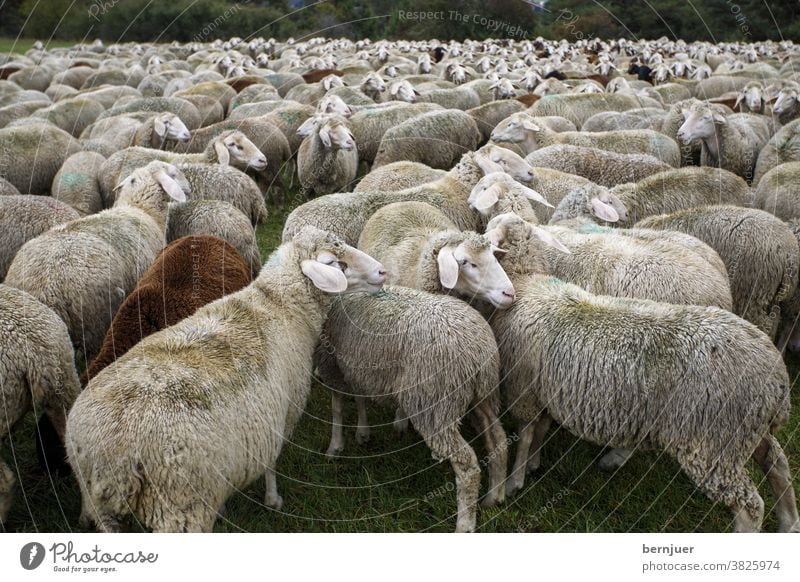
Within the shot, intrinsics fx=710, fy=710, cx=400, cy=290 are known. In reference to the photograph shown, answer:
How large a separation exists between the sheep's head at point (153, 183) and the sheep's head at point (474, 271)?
122 inches

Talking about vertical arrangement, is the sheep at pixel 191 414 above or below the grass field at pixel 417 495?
above

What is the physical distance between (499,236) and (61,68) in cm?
2063

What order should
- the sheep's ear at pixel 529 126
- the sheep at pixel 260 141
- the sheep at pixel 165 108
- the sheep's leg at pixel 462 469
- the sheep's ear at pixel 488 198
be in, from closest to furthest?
1. the sheep's leg at pixel 462 469
2. the sheep's ear at pixel 488 198
3. the sheep's ear at pixel 529 126
4. the sheep at pixel 260 141
5. the sheep at pixel 165 108

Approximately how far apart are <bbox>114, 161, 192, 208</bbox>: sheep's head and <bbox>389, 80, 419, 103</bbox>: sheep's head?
7.41m

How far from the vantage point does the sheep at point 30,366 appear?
3.91 meters

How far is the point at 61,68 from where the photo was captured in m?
21.5

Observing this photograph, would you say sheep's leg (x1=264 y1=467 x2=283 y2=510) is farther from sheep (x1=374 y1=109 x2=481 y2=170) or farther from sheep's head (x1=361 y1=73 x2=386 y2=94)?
sheep's head (x1=361 y1=73 x2=386 y2=94)

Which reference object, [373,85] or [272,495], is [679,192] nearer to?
[272,495]

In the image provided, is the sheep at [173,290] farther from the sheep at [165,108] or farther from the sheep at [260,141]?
the sheep at [165,108]

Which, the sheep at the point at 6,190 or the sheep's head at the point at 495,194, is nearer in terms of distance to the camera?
the sheep's head at the point at 495,194

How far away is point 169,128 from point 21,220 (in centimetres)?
357

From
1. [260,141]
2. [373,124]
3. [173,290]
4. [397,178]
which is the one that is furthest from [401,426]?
[373,124]

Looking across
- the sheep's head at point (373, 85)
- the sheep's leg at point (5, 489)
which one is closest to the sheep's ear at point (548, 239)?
the sheep's leg at point (5, 489)
